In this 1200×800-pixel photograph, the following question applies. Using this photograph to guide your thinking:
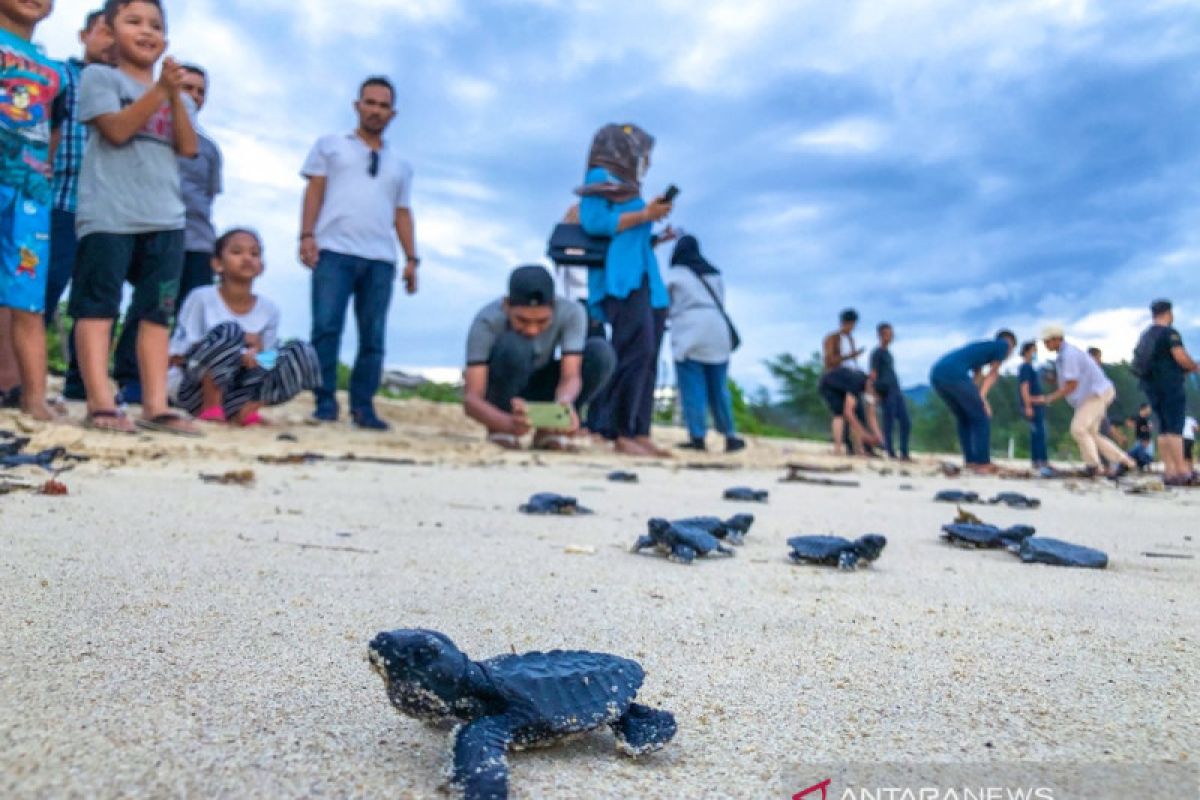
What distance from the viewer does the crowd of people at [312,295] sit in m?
3.51

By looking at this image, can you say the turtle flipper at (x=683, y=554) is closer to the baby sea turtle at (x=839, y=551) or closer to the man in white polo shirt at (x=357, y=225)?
the baby sea turtle at (x=839, y=551)

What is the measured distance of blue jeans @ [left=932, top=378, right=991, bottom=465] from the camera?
6.91m

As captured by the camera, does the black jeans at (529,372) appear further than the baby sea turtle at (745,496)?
Yes

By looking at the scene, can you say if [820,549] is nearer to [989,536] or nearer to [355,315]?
[989,536]

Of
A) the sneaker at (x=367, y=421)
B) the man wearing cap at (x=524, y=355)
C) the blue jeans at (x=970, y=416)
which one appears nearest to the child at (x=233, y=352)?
the sneaker at (x=367, y=421)

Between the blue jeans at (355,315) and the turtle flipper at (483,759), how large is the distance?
191 inches

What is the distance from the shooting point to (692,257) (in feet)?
21.7

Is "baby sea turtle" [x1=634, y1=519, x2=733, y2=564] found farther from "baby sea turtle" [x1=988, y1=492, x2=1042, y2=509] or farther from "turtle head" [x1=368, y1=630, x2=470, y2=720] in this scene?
"baby sea turtle" [x1=988, y1=492, x2=1042, y2=509]

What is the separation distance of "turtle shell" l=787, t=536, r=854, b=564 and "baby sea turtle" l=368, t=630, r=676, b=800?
99cm

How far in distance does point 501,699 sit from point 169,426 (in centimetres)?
373

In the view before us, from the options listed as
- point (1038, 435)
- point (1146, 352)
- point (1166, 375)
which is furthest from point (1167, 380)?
point (1038, 435)

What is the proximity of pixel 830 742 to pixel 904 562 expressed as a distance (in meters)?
1.14

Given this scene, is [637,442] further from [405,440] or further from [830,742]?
[830,742]

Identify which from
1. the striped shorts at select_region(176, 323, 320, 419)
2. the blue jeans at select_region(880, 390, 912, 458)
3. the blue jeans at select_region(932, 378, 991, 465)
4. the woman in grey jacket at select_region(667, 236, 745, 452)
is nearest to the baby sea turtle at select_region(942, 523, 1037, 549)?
the striped shorts at select_region(176, 323, 320, 419)
